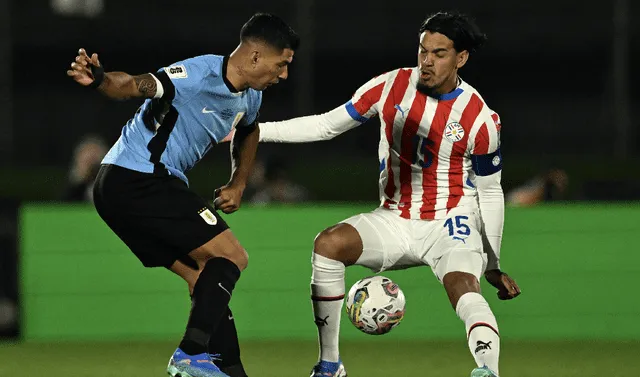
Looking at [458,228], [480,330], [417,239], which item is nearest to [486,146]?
[458,228]

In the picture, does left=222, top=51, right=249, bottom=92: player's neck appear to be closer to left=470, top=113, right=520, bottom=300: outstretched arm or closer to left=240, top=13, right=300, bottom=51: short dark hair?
left=240, top=13, right=300, bottom=51: short dark hair

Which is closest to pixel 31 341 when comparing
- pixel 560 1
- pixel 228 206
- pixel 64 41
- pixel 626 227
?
pixel 228 206

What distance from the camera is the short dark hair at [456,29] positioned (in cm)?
595

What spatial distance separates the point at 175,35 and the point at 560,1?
A: 6.07 metres

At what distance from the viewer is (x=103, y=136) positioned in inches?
635

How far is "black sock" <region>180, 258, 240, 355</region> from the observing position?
521 cm

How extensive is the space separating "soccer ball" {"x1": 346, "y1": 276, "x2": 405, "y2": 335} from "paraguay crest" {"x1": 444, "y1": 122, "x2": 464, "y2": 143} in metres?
0.82

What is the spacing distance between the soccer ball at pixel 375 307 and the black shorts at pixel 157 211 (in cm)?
93

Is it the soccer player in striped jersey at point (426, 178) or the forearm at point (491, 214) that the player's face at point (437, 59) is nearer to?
the soccer player in striped jersey at point (426, 178)

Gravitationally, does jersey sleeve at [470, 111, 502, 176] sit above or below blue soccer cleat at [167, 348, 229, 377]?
above

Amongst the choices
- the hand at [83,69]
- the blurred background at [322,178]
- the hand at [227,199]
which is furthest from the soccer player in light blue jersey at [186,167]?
the blurred background at [322,178]

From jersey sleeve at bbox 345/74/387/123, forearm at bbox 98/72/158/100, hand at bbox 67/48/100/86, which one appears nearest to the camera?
hand at bbox 67/48/100/86

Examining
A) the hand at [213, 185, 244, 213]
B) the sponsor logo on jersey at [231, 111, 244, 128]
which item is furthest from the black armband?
the hand at [213, 185, 244, 213]

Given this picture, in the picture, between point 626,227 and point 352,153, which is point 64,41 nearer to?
point 352,153
